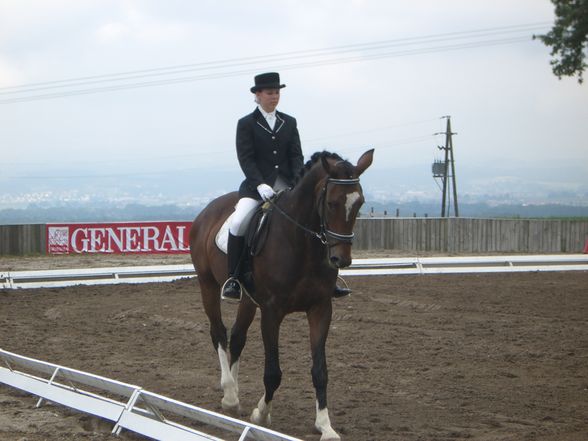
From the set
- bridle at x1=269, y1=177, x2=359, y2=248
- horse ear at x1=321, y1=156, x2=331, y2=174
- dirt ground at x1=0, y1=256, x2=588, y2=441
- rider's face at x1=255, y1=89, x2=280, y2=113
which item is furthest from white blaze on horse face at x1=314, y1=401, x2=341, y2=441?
rider's face at x1=255, y1=89, x2=280, y2=113

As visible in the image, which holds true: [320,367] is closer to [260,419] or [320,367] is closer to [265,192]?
[260,419]

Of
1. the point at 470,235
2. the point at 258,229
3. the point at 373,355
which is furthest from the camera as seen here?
the point at 470,235

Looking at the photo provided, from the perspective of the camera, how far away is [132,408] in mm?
6574

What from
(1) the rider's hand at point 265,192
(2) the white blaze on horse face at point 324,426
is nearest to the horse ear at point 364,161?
(1) the rider's hand at point 265,192

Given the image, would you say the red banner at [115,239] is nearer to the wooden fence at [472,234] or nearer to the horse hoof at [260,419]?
the wooden fence at [472,234]

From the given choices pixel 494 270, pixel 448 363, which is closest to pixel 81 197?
pixel 494 270

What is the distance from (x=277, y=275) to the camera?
6.83 m

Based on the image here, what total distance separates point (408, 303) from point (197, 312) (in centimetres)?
344

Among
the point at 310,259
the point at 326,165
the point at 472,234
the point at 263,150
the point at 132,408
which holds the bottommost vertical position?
the point at 132,408

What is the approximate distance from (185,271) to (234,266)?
11.1 m

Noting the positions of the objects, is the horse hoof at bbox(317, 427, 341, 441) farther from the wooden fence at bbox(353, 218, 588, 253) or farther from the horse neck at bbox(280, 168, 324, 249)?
the wooden fence at bbox(353, 218, 588, 253)

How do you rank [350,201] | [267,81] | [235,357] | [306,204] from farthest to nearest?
[235,357]
[267,81]
[306,204]
[350,201]

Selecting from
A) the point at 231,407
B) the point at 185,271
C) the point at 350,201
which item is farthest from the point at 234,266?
the point at 185,271

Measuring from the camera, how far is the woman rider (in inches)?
297
